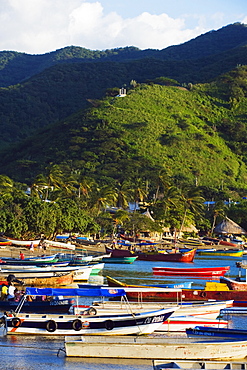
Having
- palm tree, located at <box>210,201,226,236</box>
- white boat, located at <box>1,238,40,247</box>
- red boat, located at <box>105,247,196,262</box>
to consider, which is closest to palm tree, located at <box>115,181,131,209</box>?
palm tree, located at <box>210,201,226,236</box>

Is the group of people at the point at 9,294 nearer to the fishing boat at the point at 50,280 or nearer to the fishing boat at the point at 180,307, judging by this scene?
the fishing boat at the point at 180,307

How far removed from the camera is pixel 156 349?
23.5 m

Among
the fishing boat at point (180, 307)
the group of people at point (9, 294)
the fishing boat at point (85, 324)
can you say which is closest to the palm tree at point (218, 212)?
the fishing boat at point (180, 307)

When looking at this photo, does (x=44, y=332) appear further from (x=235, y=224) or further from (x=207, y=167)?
(x=207, y=167)

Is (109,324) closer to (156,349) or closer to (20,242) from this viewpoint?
(156,349)

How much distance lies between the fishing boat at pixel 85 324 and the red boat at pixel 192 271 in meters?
26.1

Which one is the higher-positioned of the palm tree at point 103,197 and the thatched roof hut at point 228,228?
the palm tree at point 103,197

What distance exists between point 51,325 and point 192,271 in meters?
28.7

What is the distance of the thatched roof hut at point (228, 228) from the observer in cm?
13075

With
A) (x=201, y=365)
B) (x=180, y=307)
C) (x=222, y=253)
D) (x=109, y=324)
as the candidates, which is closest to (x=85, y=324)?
(x=109, y=324)

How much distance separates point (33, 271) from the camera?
43281 mm

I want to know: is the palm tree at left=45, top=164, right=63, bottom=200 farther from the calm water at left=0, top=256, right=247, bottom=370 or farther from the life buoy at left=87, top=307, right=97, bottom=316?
the calm water at left=0, top=256, right=247, bottom=370

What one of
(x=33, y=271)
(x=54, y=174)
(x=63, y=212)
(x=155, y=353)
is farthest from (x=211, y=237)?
(x=155, y=353)

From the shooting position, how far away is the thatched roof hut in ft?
429
